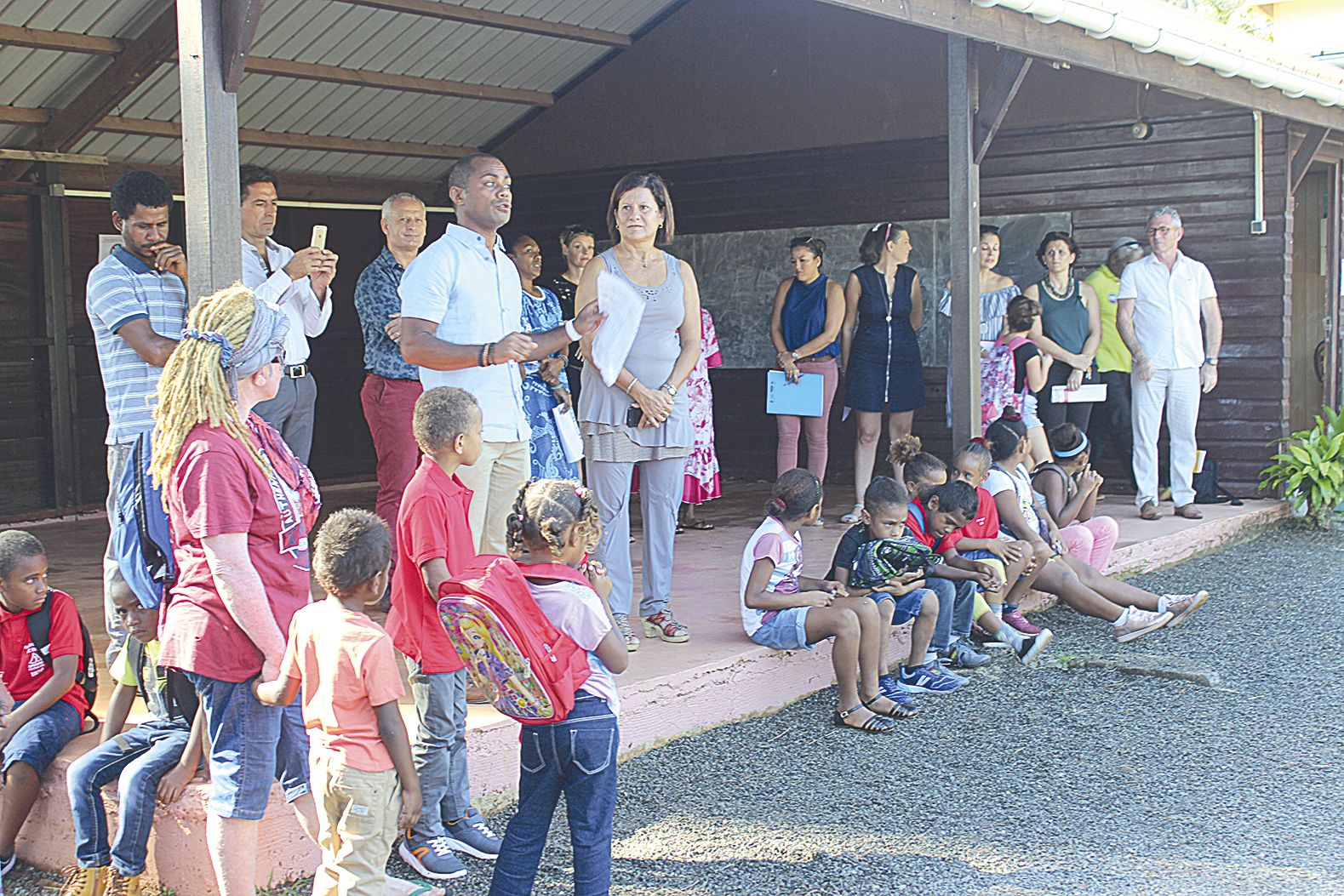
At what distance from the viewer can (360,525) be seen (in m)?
3.04

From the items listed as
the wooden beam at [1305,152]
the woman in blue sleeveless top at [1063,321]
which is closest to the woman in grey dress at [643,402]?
the woman in blue sleeveless top at [1063,321]

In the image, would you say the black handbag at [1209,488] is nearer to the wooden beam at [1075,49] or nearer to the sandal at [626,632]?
the wooden beam at [1075,49]

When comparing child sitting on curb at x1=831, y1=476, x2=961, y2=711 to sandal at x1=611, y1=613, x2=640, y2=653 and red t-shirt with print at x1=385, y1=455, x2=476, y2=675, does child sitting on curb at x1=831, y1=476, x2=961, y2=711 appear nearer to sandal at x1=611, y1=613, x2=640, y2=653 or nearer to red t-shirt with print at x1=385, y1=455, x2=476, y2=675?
sandal at x1=611, y1=613, x2=640, y2=653

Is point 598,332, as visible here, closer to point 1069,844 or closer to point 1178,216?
point 1069,844

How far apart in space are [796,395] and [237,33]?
15.7ft

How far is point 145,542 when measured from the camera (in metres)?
3.31

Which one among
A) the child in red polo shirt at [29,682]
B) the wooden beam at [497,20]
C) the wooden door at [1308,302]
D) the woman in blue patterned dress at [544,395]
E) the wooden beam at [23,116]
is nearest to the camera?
the child in red polo shirt at [29,682]

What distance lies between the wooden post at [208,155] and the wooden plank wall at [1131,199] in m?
7.23

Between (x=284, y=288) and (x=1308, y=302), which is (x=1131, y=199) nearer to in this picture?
(x=1308, y=302)

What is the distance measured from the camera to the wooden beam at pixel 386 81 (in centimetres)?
884

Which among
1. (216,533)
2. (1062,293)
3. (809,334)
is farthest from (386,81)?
(216,533)


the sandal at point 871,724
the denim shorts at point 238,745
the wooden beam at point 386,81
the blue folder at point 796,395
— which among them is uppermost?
the wooden beam at point 386,81

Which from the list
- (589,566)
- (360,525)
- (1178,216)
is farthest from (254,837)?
(1178,216)

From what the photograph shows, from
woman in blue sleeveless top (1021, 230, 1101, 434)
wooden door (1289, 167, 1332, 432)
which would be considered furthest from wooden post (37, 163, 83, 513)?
wooden door (1289, 167, 1332, 432)
